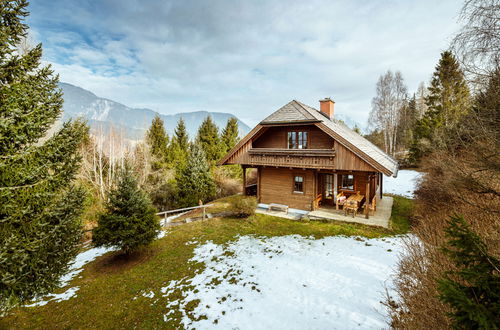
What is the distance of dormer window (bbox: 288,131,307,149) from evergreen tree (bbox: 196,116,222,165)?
14.2 m

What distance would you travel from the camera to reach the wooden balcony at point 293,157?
1350 centimetres

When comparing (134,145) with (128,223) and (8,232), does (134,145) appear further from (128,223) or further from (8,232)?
(8,232)

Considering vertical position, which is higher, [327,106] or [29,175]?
[327,106]

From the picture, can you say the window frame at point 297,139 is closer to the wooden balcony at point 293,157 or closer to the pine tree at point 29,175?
the wooden balcony at point 293,157

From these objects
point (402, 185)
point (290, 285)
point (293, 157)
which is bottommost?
point (290, 285)

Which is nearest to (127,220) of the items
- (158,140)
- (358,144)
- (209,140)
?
(358,144)

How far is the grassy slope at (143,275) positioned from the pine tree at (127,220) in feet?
3.45

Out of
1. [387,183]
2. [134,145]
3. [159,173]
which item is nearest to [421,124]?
[387,183]

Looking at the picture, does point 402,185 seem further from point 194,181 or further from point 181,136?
point 181,136

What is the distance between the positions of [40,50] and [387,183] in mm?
29254

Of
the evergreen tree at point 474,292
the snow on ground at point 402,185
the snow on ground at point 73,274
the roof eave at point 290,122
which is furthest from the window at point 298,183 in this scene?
the evergreen tree at point 474,292

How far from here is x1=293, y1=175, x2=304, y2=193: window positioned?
15788mm

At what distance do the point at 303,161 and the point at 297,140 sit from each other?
2284mm

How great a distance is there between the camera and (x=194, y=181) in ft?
60.7
